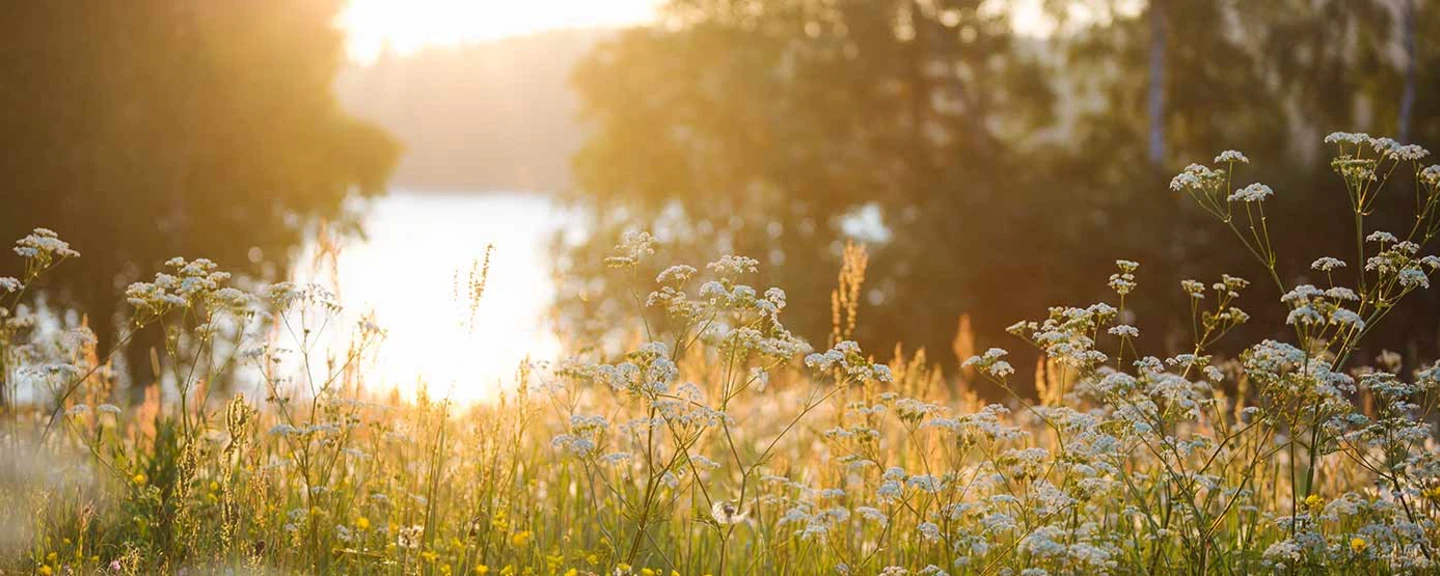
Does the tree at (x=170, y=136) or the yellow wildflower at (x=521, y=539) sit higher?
the tree at (x=170, y=136)

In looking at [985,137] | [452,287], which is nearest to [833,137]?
[985,137]

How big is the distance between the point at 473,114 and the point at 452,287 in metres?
99.8

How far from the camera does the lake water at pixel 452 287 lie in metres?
5.04

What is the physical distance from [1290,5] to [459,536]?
61.7ft

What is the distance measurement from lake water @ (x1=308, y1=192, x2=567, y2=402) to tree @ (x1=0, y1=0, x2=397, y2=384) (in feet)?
4.15

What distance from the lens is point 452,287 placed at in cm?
453

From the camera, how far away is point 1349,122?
19.4m

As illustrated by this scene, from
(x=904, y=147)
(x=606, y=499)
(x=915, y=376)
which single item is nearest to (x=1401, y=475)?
(x=915, y=376)

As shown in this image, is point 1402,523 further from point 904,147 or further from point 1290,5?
point 1290,5

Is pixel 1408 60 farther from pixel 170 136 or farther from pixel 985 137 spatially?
pixel 170 136

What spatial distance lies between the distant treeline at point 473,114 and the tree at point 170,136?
73795 mm

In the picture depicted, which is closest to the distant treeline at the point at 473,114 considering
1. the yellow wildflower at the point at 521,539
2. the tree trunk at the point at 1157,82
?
the tree trunk at the point at 1157,82

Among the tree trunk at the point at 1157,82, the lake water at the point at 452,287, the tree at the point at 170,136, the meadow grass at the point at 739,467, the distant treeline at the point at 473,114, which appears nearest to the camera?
the meadow grass at the point at 739,467

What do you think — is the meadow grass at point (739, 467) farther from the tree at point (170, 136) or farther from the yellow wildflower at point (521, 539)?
the tree at point (170, 136)
